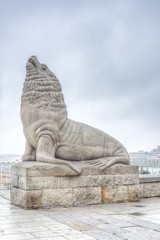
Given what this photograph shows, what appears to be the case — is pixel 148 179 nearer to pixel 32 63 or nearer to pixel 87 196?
pixel 87 196

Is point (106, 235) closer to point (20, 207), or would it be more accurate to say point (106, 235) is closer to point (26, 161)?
point (20, 207)

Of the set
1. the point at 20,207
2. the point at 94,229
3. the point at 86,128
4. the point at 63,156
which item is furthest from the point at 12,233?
the point at 86,128

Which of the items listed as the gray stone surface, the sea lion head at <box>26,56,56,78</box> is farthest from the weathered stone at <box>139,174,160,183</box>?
the sea lion head at <box>26,56,56,78</box>

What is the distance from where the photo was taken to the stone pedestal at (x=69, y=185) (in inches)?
248

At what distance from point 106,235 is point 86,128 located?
3272 millimetres

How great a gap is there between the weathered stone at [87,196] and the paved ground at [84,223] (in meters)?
0.21

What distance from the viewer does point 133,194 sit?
7.25 meters

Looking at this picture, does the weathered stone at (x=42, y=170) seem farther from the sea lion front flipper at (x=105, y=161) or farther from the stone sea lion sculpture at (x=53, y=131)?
the sea lion front flipper at (x=105, y=161)

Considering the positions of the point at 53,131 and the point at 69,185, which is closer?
the point at 69,185

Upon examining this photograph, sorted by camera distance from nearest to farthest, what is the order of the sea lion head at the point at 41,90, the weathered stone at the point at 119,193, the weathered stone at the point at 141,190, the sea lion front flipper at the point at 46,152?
the sea lion front flipper at the point at 46,152, the sea lion head at the point at 41,90, the weathered stone at the point at 119,193, the weathered stone at the point at 141,190

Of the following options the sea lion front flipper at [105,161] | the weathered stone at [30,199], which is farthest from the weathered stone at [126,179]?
the weathered stone at [30,199]

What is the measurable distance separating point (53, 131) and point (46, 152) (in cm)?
46

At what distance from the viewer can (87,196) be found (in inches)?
266

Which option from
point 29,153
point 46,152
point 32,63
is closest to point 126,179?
point 46,152
